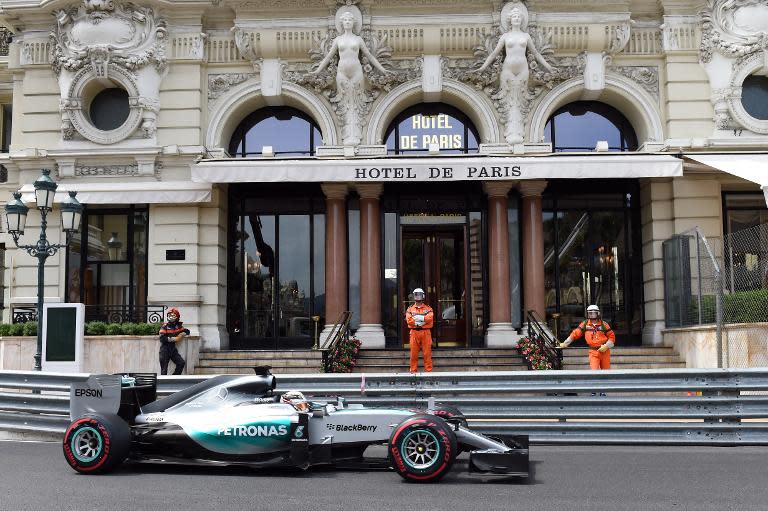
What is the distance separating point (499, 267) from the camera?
1877cm

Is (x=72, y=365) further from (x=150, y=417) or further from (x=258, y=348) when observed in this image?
(x=150, y=417)

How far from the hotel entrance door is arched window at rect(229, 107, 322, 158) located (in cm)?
341

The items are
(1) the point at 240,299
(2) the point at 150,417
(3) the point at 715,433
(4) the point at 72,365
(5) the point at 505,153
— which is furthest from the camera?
(1) the point at 240,299

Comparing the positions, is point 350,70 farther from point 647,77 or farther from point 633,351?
point 633,351

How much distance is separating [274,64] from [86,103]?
182 inches

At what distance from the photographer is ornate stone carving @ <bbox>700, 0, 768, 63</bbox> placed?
18.5 m

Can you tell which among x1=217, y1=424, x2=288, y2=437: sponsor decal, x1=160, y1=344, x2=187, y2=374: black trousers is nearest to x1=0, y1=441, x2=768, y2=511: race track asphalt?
x1=217, y1=424, x2=288, y2=437: sponsor decal

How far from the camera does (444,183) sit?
1977cm

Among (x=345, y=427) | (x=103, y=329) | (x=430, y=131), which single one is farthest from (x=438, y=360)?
(x=345, y=427)

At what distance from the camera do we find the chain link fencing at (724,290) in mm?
14203

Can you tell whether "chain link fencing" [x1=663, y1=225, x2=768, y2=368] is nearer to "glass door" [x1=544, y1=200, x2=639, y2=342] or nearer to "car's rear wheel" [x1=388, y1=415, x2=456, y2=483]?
"glass door" [x1=544, y1=200, x2=639, y2=342]

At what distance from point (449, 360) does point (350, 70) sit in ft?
22.9

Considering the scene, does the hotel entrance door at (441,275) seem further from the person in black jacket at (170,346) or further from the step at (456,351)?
the person in black jacket at (170,346)

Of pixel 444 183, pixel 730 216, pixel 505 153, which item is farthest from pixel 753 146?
pixel 444 183
